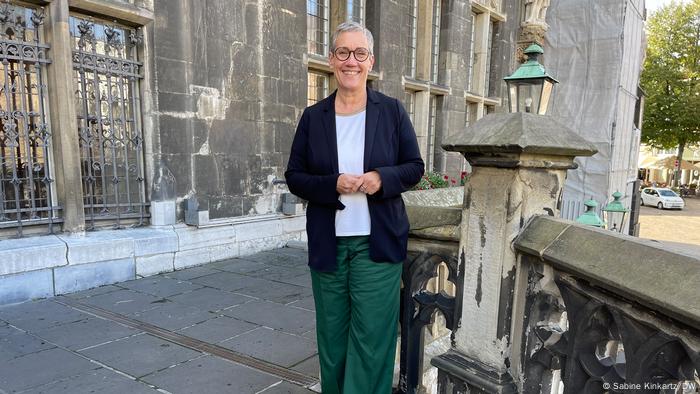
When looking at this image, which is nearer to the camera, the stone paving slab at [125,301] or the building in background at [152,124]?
the stone paving slab at [125,301]

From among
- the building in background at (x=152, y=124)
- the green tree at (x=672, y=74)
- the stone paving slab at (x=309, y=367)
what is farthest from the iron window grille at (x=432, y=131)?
the green tree at (x=672, y=74)

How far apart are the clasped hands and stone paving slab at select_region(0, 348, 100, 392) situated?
2228 mm

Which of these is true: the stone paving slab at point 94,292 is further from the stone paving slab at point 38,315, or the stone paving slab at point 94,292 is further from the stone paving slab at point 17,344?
the stone paving slab at point 17,344

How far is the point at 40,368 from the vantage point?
2.83 m

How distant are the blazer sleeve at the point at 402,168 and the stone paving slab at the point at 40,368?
2.37 metres

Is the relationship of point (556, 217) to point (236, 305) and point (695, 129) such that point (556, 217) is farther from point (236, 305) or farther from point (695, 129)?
point (695, 129)

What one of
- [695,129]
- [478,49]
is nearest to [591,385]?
[478,49]

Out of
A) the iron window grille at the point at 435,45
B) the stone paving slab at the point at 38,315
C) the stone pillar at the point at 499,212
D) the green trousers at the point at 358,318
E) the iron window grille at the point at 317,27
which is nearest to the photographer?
the stone pillar at the point at 499,212

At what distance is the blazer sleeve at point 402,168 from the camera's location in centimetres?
197

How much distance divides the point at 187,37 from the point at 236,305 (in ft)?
11.1

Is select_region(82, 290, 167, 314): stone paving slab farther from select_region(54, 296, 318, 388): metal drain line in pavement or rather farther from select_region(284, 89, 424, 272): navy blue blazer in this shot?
select_region(284, 89, 424, 272): navy blue blazer

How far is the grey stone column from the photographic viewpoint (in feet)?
14.4

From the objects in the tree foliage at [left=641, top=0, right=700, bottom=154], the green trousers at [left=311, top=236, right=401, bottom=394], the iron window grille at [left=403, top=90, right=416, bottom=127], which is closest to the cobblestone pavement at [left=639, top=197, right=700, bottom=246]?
the tree foliage at [left=641, top=0, right=700, bottom=154]

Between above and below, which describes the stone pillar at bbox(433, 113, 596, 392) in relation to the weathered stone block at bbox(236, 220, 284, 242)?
above
